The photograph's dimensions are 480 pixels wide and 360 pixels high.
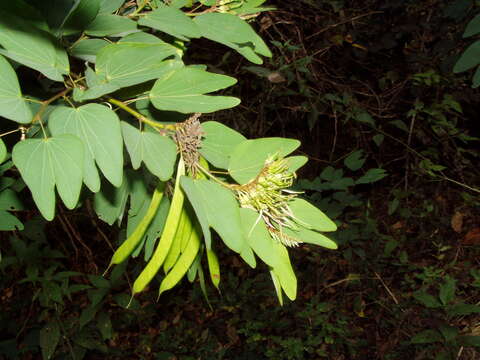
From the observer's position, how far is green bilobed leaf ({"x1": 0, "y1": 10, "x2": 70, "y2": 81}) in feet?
2.26

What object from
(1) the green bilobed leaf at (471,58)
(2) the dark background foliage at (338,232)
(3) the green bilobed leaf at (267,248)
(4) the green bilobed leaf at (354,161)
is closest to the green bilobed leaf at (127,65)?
(3) the green bilobed leaf at (267,248)

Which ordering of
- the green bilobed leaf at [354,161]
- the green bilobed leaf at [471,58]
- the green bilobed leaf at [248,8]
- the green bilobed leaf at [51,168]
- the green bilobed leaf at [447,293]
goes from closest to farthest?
the green bilobed leaf at [51,168] → the green bilobed leaf at [248,8] → the green bilobed leaf at [471,58] → the green bilobed leaf at [447,293] → the green bilobed leaf at [354,161]

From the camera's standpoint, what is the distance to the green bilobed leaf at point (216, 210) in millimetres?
739

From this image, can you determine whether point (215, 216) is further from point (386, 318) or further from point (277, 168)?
point (386, 318)

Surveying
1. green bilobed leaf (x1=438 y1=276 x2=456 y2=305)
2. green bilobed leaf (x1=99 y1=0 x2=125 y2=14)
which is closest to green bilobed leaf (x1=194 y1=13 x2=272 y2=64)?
green bilobed leaf (x1=99 y1=0 x2=125 y2=14)

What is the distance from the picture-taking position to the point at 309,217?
86 centimetres

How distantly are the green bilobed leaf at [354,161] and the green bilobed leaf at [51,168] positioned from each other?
3.05 meters

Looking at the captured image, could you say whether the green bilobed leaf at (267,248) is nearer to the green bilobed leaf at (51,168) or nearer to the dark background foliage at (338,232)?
the green bilobed leaf at (51,168)

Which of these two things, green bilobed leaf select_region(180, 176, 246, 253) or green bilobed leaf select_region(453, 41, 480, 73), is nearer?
green bilobed leaf select_region(180, 176, 246, 253)

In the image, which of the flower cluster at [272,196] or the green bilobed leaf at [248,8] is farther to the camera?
the green bilobed leaf at [248,8]

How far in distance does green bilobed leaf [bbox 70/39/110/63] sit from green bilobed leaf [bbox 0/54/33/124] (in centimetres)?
18

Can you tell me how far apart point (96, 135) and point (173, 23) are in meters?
0.29

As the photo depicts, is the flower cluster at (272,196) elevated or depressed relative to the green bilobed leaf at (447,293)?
elevated

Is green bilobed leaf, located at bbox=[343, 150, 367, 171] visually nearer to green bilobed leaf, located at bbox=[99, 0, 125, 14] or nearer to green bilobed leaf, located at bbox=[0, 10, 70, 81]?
green bilobed leaf, located at bbox=[99, 0, 125, 14]
